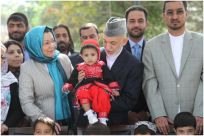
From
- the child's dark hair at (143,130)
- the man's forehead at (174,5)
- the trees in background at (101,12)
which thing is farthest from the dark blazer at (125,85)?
the trees in background at (101,12)

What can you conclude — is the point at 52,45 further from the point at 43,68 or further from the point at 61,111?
the point at 61,111

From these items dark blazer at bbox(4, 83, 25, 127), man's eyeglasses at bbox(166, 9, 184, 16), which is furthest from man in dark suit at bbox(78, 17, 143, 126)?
dark blazer at bbox(4, 83, 25, 127)

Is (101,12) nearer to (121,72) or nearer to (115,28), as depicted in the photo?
(115,28)

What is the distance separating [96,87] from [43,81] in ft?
1.78

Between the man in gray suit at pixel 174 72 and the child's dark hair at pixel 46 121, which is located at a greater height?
the man in gray suit at pixel 174 72

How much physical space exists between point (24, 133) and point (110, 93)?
36.8 inches

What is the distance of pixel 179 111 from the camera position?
14.7ft

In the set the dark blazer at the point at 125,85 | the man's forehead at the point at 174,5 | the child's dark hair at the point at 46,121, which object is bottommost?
the child's dark hair at the point at 46,121

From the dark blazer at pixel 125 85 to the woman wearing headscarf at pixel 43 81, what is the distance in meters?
0.52

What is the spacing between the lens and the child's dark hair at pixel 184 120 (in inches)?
165

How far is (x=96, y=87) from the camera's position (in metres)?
4.27

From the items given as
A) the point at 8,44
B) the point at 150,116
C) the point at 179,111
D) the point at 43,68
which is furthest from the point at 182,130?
the point at 8,44

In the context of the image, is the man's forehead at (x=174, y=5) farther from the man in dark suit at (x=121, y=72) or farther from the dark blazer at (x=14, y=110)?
the dark blazer at (x=14, y=110)

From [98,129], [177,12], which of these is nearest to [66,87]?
[98,129]
